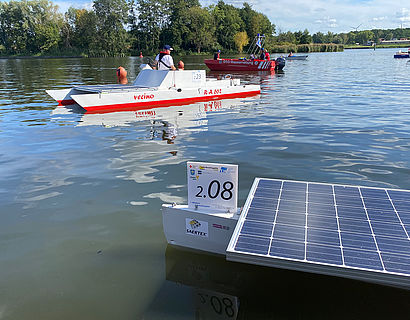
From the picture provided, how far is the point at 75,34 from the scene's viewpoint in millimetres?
95250

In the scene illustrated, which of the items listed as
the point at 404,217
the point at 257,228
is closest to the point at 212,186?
the point at 257,228

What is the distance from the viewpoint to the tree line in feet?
292

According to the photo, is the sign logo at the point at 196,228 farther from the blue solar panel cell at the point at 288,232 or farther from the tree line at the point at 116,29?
the tree line at the point at 116,29

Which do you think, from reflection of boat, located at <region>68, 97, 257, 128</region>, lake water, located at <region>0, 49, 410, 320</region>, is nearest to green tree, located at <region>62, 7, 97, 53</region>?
reflection of boat, located at <region>68, 97, 257, 128</region>

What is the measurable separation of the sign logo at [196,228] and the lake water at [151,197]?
1.26 ft

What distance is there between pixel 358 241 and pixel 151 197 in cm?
395

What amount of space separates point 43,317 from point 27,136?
8986 millimetres

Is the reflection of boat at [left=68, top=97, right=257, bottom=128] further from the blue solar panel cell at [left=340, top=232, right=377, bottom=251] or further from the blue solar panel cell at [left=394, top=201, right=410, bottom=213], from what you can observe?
the blue solar panel cell at [left=340, top=232, right=377, bottom=251]

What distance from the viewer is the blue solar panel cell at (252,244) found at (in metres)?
3.73

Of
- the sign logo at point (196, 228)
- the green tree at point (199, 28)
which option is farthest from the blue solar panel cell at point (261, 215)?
the green tree at point (199, 28)

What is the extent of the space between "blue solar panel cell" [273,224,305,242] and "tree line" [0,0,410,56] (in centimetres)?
9072

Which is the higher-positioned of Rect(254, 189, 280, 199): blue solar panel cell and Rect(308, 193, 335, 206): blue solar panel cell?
Rect(254, 189, 280, 199): blue solar panel cell

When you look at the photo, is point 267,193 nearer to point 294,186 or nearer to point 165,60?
point 294,186

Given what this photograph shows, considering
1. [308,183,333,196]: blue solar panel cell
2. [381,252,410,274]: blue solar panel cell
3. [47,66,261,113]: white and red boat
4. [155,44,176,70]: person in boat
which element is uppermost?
[155,44,176,70]: person in boat
